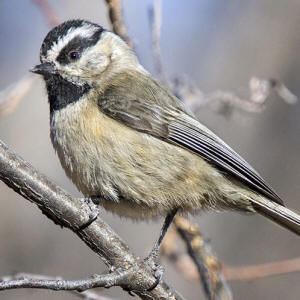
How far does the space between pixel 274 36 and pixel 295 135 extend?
1073 millimetres

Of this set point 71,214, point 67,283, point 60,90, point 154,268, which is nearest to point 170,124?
point 60,90

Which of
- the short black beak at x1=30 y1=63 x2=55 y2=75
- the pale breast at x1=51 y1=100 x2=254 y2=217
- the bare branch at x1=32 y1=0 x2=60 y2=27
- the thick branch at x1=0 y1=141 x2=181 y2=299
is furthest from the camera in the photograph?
the bare branch at x1=32 y1=0 x2=60 y2=27

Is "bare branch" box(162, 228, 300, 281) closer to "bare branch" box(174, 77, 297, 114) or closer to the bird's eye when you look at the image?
"bare branch" box(174, 77, 297, 114)

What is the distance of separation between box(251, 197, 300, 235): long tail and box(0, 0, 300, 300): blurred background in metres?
1.91

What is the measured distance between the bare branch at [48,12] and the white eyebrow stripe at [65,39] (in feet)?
1.56

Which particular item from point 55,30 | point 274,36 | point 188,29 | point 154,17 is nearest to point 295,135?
point 274,36

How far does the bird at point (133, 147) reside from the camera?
3930 mm

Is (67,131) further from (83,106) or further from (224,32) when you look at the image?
(224,32)

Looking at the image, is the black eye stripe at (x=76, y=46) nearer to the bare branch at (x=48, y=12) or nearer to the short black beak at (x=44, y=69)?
the short black beak at (x=44, y=69)

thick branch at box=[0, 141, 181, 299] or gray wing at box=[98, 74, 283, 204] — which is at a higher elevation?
gray wing at box=[98, 74, 283, 204]

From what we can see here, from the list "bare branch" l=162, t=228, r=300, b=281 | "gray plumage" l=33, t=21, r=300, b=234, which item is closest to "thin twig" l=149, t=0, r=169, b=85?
"gray plumage" l=33, t=21, r=300, b=234

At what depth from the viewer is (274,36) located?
22.3 ft

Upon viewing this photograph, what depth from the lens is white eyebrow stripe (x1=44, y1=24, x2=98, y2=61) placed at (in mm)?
4238

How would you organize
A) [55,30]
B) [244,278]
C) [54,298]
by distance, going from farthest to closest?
1. [54,298]
2. [244,278]
3. [55,30]
